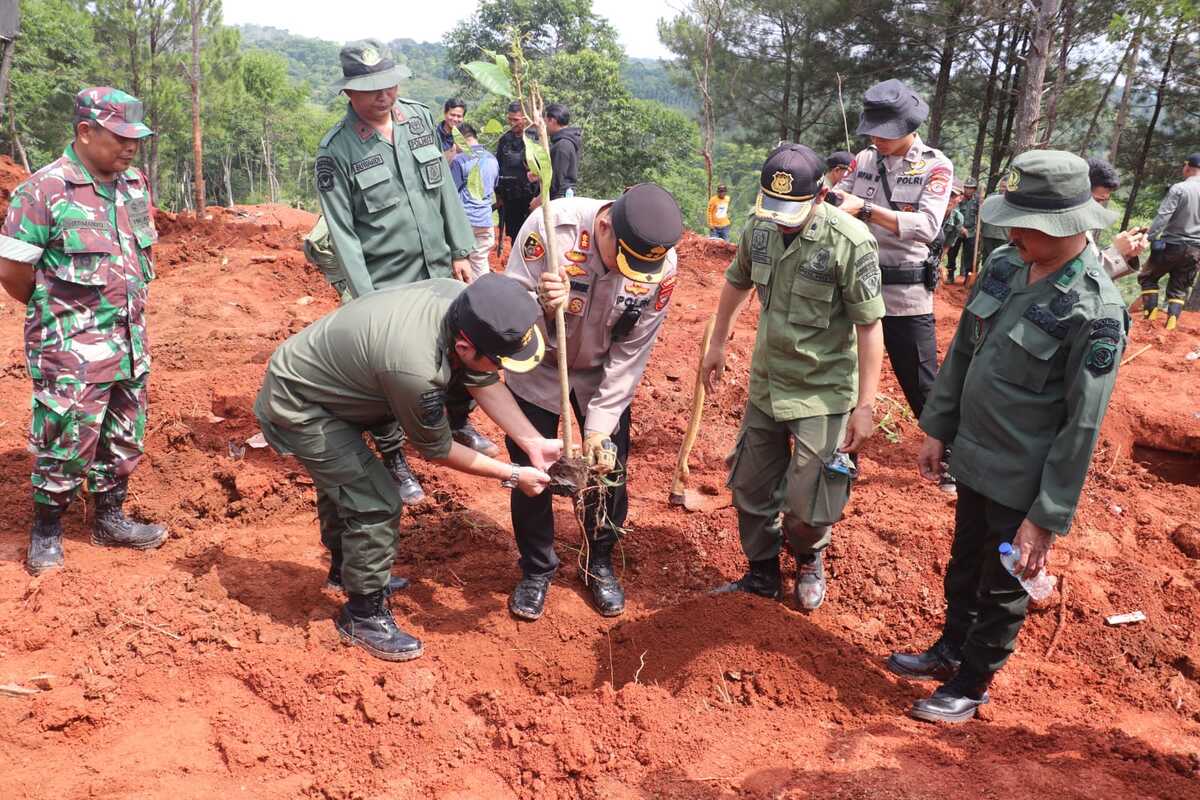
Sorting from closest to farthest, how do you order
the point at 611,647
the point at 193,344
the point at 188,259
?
the point at 611,647 < the point at 193,344 < the point at 188,259

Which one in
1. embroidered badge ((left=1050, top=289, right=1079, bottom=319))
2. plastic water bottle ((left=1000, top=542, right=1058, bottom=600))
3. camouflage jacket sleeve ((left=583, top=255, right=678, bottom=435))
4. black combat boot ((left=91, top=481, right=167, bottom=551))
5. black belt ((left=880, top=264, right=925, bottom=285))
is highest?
embroidered badge ((left=1050, top=289, right=1079, bottom=319))

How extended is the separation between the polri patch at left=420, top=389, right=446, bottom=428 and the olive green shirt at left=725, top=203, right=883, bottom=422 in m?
1.37

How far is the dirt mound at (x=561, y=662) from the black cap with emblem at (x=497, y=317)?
50.8 inches

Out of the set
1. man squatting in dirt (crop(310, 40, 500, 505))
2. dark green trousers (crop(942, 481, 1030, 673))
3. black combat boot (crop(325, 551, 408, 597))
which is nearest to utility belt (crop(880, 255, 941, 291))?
dark green trousers (crop(942, 481, 1030, 673))

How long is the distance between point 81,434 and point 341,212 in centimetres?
152

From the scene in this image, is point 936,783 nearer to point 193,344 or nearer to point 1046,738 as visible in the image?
point 1046,738

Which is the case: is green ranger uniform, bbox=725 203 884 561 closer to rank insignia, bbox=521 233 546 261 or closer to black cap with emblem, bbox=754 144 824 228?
black cap with emblem, bbox=754 144 824 228

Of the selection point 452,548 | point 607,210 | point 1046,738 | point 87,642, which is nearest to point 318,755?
point 87,642

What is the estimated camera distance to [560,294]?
2.94 meters

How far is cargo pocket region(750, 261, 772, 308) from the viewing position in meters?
3.26

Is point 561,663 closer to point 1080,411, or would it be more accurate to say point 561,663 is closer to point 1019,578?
point 1019,578

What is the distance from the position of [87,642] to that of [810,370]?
302 centimetres

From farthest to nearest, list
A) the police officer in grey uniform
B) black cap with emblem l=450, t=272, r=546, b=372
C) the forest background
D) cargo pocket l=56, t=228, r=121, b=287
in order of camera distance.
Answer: the forest background → the police officer in grey uniform → cargo pocket l=56, t=228, r=121, b=287 → black cap with emblem l=450, t=272, r=546, b=372

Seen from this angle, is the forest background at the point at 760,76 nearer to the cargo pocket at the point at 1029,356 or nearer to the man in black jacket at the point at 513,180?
the man in black jacket at the point at 513,180
